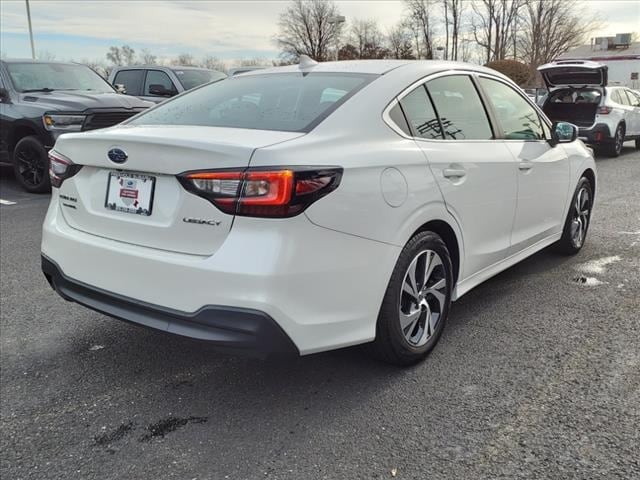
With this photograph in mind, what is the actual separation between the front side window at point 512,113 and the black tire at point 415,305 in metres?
1.17

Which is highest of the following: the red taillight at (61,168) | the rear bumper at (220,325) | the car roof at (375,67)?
the car roof at (375,67)

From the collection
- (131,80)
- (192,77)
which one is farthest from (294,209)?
(131,80)

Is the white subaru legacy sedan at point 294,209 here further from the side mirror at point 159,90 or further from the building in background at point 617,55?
the building in background at point 617,55

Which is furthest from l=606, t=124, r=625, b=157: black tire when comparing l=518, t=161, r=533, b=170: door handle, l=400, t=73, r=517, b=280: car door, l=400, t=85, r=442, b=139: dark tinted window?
l=400, t=85, r=442, b=139: dark tinted window

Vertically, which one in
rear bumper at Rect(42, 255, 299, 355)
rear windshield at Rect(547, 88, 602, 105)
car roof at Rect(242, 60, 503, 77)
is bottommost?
rear bumper at Rect(42, 255, 299, 355)

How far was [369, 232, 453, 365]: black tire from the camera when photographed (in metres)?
2.77

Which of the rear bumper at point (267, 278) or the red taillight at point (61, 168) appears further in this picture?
the red taillight at point (61, 168)

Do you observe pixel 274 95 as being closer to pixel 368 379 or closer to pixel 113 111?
pixel 368 379

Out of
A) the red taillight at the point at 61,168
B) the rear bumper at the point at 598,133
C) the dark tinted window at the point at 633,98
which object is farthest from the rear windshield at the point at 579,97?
the red taillight at the point at 61,168

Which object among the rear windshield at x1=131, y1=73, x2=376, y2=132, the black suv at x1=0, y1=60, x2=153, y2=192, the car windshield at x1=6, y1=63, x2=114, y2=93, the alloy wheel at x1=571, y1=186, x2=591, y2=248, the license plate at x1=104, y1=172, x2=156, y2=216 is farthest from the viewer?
the car windshield at x1=6, y1=63, x2=114, y2=93

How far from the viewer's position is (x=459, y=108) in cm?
346

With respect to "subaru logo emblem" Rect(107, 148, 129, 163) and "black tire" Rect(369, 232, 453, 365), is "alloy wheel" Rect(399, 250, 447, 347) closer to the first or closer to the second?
"black tire" Rect(369, 232, 453, 365)

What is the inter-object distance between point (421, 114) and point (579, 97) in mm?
10963

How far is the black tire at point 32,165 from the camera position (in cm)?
809
